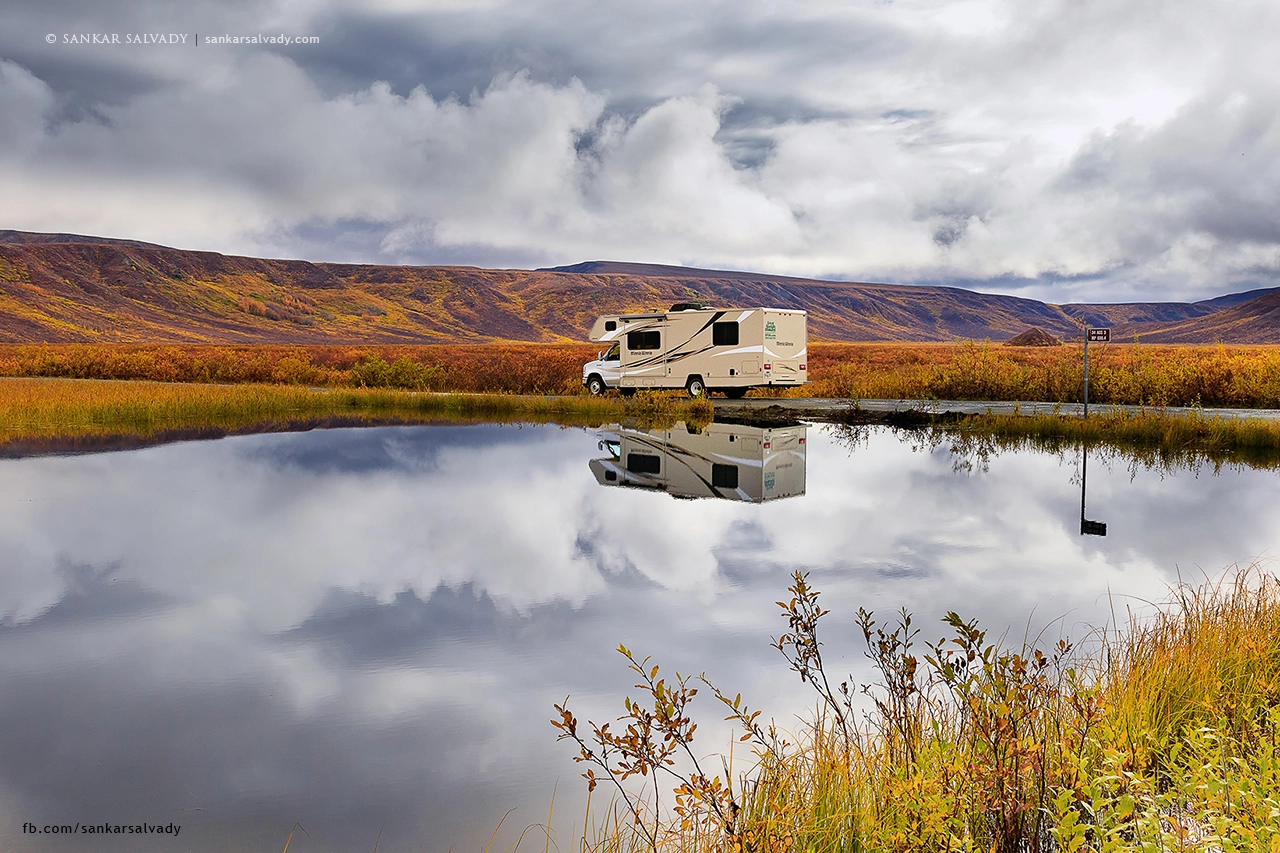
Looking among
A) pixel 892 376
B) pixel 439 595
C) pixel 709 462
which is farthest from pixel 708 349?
pixel 439 595

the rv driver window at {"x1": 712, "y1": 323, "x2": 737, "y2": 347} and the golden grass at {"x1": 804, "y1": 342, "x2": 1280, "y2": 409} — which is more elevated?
the rv driver window at {"x1": 712, "y1": 323, "x2": 737, "y2": 347}

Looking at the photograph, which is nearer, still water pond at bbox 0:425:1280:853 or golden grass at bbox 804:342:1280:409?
still water pond at bbox 0:425:1280:853

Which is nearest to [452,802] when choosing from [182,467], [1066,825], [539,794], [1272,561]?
[539,794]

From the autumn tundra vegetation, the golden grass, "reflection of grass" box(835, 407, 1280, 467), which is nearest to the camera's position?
"reflection of grass" box(835, 407, 1280, 467)

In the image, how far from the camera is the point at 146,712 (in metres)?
6.02

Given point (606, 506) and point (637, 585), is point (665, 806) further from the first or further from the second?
point (606, 506)

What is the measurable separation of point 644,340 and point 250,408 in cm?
1207

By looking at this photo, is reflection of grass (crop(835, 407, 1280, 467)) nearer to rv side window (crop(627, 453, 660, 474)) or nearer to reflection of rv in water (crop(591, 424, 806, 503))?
reflection of rv in water (crop(591, 424, 806, 503))

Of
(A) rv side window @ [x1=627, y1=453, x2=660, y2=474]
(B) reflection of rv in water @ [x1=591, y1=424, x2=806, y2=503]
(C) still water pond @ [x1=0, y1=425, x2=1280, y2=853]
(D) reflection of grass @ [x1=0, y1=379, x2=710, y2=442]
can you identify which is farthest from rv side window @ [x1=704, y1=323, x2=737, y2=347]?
(C) still water pond @ [x1=0, y1=425, x2=1280, y2=853]

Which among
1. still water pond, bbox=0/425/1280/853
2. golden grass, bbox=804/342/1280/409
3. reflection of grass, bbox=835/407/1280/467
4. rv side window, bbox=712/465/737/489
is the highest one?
golden grass, bbox=804/342/1280/409

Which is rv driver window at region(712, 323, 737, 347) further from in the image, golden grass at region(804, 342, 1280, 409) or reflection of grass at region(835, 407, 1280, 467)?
reflection of grass at region(835, 407, 1280, 467)

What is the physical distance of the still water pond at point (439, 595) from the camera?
504cm

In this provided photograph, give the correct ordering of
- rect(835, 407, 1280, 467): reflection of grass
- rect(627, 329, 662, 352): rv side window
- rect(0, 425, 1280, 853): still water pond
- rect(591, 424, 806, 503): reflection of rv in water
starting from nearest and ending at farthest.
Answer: rect(0, 425, 1280, 853): still water pond → rect(591, 424, 806, 503): reflection of rv in water → rect(835, 407, 1280, 467): reflection of grass → rect(627, 329, 662, 352): rv side window

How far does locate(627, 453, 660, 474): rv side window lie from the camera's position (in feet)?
54.0
